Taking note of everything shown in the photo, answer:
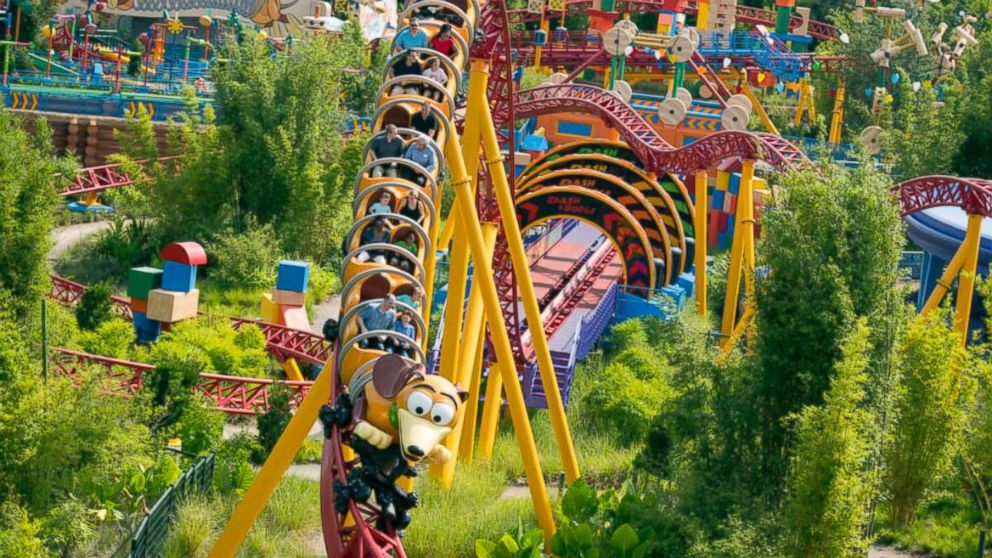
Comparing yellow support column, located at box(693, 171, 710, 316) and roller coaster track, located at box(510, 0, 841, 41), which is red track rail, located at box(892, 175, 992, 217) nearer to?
yellow support column, located at box(693, 171, 710, 316)

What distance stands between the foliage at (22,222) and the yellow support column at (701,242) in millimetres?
10912

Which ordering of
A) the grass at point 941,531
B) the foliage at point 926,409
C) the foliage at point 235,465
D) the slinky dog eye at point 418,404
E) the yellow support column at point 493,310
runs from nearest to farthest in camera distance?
the slinky dog eye at point 418,404 → the yellow support column at point 493,310 → the foliage at point 926,409 → the foliage at point 235,465 → the grass at point 941,531

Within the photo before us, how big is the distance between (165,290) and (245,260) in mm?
4796

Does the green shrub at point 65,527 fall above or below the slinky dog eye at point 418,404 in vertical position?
below

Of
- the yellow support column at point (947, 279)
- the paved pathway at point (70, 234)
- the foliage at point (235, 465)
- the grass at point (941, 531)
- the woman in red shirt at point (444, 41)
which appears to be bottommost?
the paved pathway at point (70, 234)

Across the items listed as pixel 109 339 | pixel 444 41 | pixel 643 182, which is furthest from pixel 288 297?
pixel 444 41

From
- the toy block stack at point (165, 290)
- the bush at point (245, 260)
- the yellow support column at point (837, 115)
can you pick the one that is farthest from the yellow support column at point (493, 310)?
the yellow support column at point (837, 115)

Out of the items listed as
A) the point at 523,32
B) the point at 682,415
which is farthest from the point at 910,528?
the point at 523,32

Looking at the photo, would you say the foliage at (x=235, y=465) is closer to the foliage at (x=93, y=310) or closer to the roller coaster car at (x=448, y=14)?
the foliage at (x=93, y=310)

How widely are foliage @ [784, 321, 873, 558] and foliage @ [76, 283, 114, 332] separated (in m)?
11.1

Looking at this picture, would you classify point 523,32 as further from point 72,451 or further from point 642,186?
point 72,451

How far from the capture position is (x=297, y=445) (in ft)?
42.9

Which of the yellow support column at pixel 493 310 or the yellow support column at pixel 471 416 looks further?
the yellow support column at pixel 471 416

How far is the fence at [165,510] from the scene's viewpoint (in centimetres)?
1381
